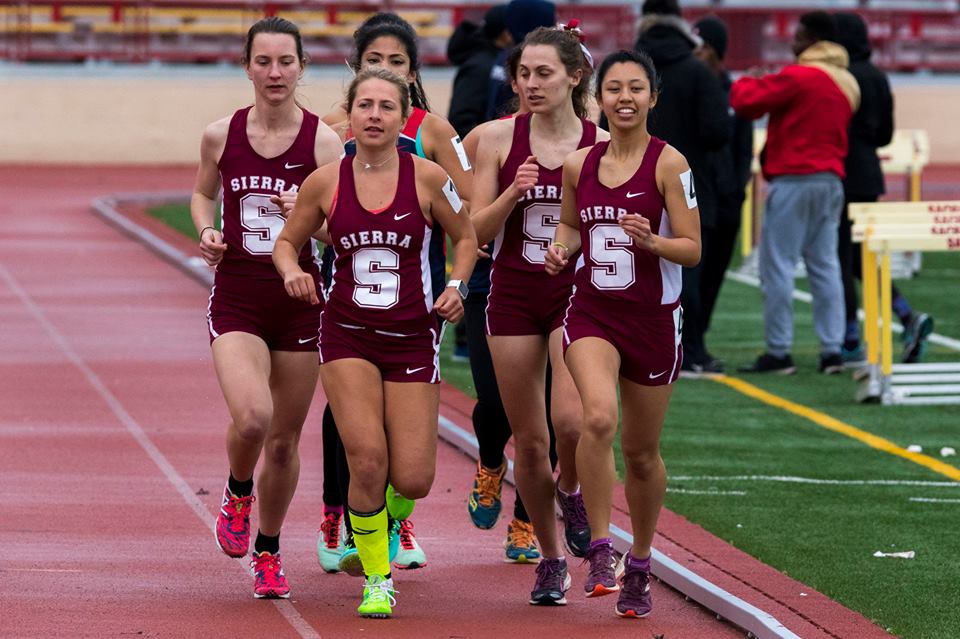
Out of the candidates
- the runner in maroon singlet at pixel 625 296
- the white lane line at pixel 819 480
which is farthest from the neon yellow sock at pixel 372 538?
the white lane line at pixel 819 480

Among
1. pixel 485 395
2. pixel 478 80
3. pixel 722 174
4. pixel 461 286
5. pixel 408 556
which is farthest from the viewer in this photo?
pixel 722 174

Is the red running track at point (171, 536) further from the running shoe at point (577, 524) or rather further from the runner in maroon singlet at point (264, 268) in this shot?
the runner in maroon singlet at point (264, 268)

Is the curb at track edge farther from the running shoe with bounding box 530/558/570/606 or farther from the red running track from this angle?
the running shoe with bounding box 530/558/570/606

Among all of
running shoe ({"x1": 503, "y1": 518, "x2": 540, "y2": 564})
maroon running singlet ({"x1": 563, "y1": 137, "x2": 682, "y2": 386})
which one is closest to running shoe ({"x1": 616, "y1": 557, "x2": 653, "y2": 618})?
maroon running singlet ({"x1": 563, "y1": 137, "x2": 682, "y2": 386})

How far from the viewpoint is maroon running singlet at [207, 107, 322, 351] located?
24.4 feet

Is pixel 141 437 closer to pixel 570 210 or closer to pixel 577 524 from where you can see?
pixel 577 524

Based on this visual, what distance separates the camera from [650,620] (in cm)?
727

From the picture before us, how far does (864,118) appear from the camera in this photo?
1440 cm

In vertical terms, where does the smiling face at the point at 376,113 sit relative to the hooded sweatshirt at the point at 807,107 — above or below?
above

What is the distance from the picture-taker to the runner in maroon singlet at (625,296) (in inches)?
278

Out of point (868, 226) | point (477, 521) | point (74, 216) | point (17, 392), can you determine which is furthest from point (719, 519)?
point (74, 216)

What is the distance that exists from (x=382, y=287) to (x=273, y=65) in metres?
1.01

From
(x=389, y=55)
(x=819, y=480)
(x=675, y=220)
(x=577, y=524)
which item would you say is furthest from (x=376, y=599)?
(x=819, y=480)

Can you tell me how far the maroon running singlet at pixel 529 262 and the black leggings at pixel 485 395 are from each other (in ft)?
1.13
